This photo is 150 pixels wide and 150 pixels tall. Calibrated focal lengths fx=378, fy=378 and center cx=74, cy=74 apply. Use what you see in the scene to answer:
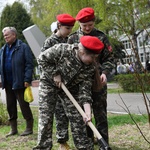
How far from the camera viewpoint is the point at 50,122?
4160 millimetres

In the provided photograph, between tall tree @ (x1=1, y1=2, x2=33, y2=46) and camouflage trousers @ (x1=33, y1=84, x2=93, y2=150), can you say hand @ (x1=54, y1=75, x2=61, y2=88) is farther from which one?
tall tree @ (x1=1, y1=2, x2=33, y2=46)

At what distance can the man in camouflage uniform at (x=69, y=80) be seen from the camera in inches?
146

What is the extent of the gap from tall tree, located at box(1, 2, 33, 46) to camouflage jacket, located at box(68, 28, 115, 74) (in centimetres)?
3222

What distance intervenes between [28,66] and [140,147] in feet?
7.29

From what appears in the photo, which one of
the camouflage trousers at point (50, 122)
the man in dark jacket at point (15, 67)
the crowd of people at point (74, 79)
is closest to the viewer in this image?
the crowd of people at point (74, 79)

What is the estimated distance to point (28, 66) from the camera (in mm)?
6047

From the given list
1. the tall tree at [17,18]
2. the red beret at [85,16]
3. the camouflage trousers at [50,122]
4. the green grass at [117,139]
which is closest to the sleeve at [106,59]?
the red beret at [85,16]

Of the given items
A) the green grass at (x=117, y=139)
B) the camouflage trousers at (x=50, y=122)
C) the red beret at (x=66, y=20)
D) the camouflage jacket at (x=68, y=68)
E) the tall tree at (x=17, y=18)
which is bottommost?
the green grass at (x=117, y=139)

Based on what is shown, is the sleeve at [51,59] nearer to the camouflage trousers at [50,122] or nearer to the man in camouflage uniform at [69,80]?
the man in camouflage uniform at [69,80]

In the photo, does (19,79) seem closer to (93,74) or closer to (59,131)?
(59,131)

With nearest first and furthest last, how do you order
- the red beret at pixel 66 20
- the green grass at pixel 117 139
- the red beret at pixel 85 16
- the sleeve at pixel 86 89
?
the sleeve at pixel 86 89, the red beret at pixel 85 16, the red beret at pixel 66 20, the green grass at pixel 117 139

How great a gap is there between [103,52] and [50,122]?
1.07 meters

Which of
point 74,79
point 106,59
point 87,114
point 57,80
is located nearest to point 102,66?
point 106,59

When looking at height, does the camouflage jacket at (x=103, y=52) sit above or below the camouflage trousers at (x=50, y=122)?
above
